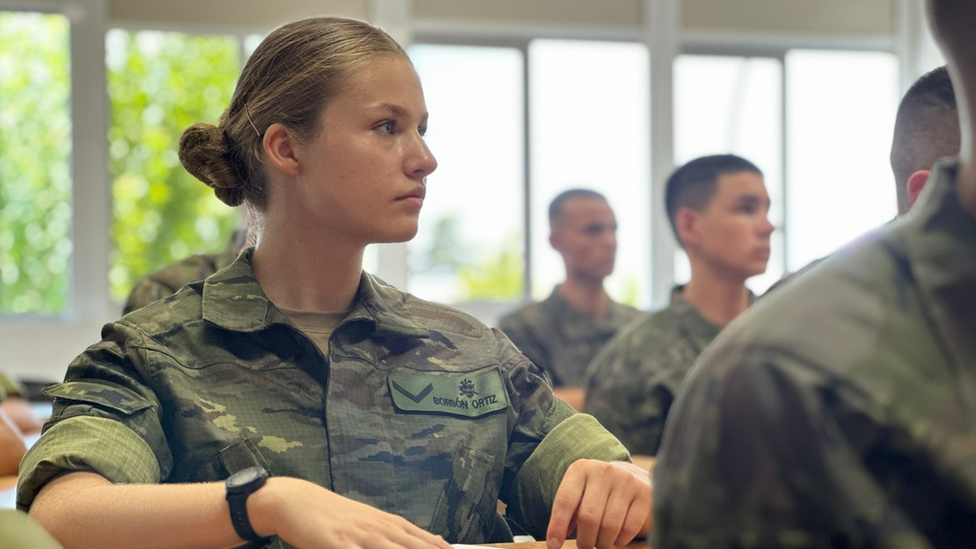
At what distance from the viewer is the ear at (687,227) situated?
3750 mm

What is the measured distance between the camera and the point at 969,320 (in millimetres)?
503

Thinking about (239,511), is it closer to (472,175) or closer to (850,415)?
(850,415)

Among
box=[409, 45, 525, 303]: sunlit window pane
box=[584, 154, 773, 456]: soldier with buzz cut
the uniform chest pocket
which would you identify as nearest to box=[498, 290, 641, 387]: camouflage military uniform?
box=[584, 154, 773, 456]: soldier with buzz cut

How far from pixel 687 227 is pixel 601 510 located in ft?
8.71

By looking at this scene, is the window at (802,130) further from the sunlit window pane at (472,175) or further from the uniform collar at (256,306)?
the uniform collar at (256,306)

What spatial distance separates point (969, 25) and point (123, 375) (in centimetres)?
109

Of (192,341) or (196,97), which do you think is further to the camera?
(196,97)

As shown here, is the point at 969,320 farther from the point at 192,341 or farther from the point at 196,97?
the point at 196,97

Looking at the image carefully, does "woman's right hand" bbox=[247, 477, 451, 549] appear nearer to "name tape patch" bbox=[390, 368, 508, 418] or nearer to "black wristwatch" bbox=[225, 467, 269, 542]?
"black wristwatch" bbox=[225, 467, 269, 542]

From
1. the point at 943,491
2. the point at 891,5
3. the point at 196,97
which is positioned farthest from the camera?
the point at 891,5

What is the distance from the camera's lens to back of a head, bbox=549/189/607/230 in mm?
5320

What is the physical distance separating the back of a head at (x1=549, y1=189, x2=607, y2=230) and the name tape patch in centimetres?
385

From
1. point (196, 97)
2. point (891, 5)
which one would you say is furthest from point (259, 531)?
point (891, 5)

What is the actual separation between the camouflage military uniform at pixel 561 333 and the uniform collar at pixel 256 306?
328 centimetres
